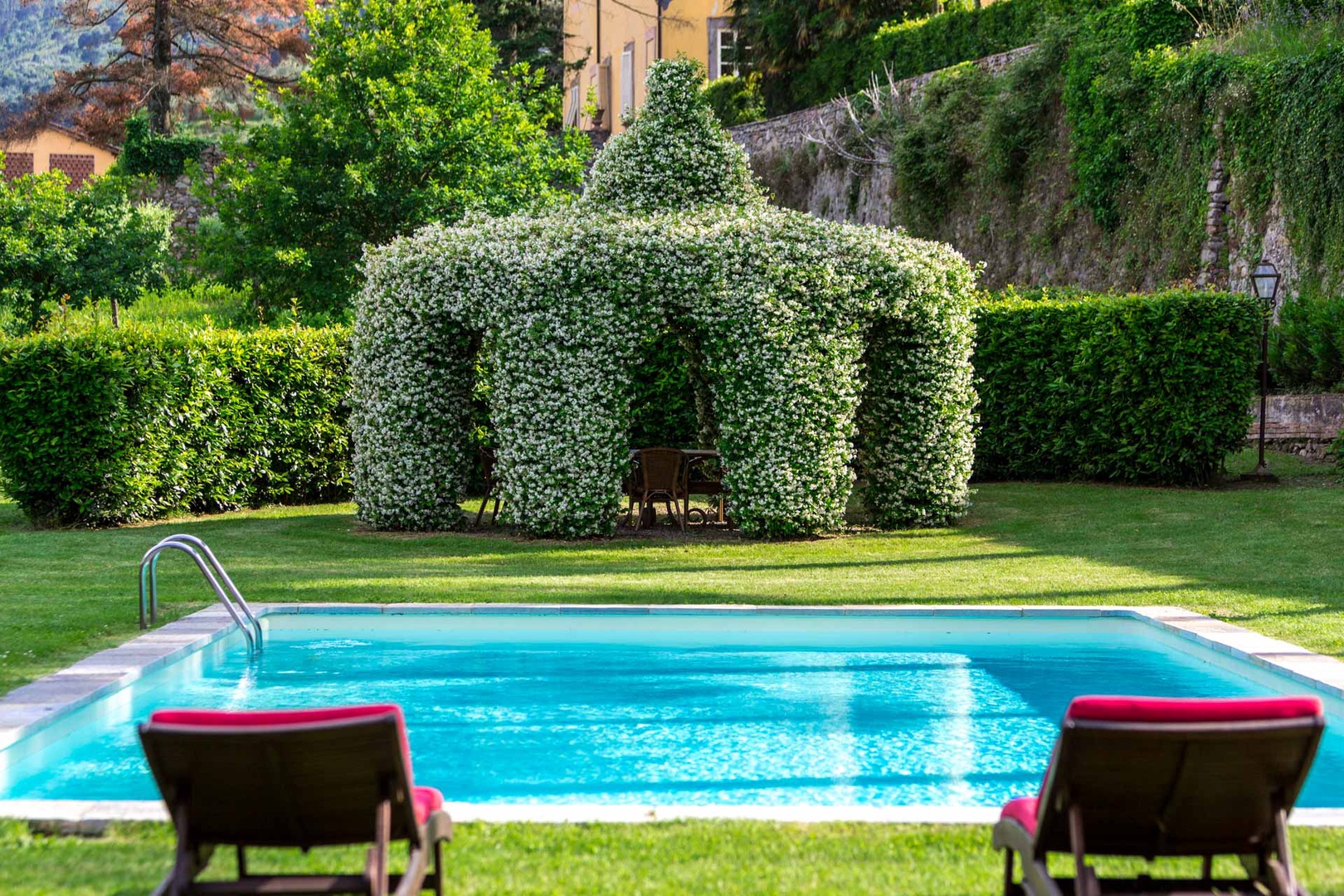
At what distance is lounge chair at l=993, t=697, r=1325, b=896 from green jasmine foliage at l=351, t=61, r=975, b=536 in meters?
10.3

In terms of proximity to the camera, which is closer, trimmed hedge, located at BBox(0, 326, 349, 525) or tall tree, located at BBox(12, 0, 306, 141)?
trimmed hedge, located at BBox(0, 326, 349, 525)

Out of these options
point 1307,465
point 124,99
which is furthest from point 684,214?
point 124,99

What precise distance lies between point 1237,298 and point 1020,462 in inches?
151

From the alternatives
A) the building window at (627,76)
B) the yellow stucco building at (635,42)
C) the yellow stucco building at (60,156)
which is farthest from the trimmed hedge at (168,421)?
the yellow stucco building at (60,156)

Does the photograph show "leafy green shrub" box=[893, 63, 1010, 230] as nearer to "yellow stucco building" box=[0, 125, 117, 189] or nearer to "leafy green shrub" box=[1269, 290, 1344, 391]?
"leafy green shrub" box=[1269, 290, 1344, 391]

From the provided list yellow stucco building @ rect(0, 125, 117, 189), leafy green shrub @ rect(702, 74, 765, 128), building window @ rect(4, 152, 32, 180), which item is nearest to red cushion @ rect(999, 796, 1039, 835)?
leafy green shrub @ rect(702, 74, 765, 128)

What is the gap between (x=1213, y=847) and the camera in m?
3.97

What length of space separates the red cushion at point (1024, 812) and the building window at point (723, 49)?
37.5 metres

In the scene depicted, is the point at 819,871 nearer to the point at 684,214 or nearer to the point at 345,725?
the point at 345,725

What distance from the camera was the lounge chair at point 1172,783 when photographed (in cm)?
377

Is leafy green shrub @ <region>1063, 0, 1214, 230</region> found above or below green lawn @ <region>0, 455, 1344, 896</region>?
above

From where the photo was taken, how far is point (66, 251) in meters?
27.9

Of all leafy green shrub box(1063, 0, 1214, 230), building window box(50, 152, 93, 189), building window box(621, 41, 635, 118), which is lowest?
leafy green shrub box(1063, 0, 1214, 230)

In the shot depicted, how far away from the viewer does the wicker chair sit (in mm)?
15078
